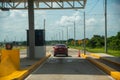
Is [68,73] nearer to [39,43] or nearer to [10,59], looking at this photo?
[10,59]

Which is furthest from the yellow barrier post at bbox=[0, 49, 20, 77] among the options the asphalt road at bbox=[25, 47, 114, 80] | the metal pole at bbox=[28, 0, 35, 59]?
the metal pole at bbox=[28, 0, 35, 59]

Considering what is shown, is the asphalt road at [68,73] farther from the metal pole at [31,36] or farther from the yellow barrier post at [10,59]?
the metal pole at [31,36]

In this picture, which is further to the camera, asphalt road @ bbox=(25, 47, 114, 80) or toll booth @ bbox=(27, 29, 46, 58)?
Result: toll booth @ bbox=(27, 29, 46, 58)

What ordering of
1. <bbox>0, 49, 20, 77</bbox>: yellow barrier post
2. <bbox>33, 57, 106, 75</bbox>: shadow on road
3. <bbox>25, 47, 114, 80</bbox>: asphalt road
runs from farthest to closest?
1. <bbox>33, 57, 106, 75</bbox>: shadow on road
2. <bbox>0, 49, 20, 77</bbox>: yellow barrier post
3. <bbox>25, 47, 114, 80</bbox>: asphalt road

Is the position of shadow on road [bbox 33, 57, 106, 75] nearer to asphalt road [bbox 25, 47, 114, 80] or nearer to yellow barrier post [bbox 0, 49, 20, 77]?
asphalt road [bbox 25, 47, 114, 80]

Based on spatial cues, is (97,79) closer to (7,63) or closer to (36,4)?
(7,63)

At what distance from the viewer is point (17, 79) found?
1820 centimetres

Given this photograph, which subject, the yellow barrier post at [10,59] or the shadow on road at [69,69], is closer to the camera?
the yellow barrier post at [10,59]

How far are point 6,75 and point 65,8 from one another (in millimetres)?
31454

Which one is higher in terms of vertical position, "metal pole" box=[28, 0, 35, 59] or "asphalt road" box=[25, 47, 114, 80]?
"metal pole" box=[28, 0, 35, 59]

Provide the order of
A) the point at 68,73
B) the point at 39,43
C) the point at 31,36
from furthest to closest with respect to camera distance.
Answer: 1. the point at 39,43
2. the point at 31,36
3. the point at 68,73

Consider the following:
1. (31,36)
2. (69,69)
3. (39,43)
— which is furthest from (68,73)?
(39,43)

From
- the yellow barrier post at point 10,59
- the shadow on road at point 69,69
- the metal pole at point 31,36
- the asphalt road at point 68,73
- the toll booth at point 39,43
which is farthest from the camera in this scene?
the toll booth at point 39,43

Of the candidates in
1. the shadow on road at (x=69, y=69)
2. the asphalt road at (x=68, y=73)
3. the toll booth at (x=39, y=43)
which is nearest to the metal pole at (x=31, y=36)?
the toll booth at (x=39, y=43)
